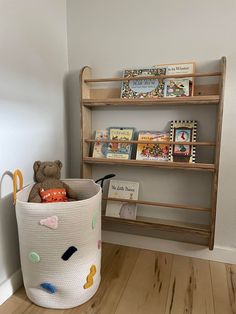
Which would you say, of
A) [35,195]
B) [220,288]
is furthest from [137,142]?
[220,288]

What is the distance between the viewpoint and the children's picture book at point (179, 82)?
1.50m

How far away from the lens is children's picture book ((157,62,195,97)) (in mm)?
1495

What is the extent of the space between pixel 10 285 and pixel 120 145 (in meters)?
1.06

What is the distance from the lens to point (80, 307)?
4.00ft

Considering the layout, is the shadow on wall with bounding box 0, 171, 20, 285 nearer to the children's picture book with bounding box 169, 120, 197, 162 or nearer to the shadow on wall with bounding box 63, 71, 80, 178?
the shadow on wall with bounding box 63, 71, 80, 178

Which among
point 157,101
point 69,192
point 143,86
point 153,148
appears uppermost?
point 143,86

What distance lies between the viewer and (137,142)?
1.57 m

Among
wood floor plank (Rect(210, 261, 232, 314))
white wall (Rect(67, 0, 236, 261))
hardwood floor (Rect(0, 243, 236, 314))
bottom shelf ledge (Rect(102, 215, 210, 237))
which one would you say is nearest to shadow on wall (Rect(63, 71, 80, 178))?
white wall (Rect(67, 0, 236, 261))

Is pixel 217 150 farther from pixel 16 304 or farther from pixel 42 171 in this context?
pixel 16 304

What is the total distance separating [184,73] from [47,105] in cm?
90

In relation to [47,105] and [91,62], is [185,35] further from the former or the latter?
[47,105]

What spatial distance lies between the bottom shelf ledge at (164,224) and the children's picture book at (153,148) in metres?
0.43

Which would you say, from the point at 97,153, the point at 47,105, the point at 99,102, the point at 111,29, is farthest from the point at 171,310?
the point at 111,29

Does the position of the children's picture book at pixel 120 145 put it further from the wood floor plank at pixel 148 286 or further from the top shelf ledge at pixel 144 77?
the wood floor plank at pixel 148 286
